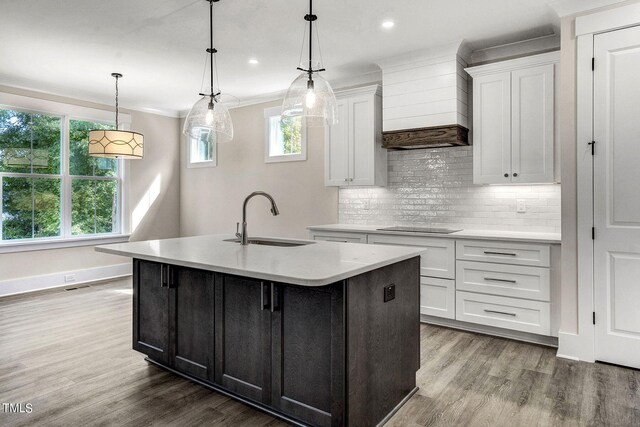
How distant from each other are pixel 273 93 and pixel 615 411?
16.4ft

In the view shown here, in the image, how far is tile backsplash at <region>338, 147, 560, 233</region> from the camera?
3930 millimetres

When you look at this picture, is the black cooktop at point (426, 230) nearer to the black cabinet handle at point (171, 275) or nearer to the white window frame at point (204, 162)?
the black cabinet handle at point (171, 275)

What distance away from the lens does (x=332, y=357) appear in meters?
2.03

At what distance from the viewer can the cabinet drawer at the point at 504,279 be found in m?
3.42

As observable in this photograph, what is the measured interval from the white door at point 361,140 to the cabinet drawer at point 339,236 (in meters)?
0.62

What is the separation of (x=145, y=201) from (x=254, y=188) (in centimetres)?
187

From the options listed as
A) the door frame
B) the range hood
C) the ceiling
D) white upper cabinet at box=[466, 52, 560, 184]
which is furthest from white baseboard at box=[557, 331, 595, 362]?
the ceiling

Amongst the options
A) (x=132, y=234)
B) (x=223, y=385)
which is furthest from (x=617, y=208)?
(x=132, y=234)

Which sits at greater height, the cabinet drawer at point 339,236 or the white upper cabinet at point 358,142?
the white upper cabinet at point 358,142

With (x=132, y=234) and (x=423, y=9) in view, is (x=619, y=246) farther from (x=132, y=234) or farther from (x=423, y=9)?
(x=132, y=234)

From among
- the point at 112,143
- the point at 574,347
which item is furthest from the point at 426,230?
the point at 112,143

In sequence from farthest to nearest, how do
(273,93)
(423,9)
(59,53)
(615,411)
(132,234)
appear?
(132,234) < (273,93) < (59,53) < (423,9) < (615,411)

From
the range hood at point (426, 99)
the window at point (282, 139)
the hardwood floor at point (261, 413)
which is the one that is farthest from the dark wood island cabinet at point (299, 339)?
the window at point (282, 139)

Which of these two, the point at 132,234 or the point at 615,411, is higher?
the point at 132,234
